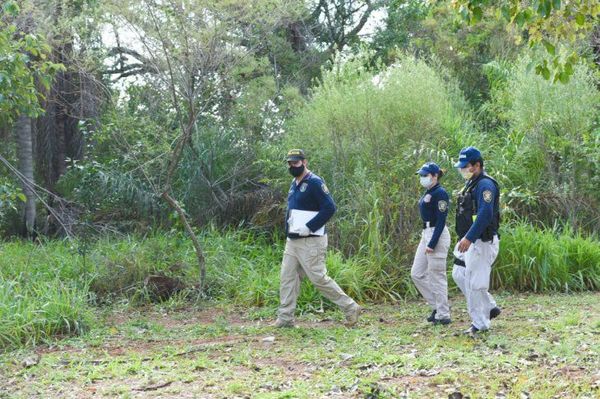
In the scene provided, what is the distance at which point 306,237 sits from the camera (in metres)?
8.44

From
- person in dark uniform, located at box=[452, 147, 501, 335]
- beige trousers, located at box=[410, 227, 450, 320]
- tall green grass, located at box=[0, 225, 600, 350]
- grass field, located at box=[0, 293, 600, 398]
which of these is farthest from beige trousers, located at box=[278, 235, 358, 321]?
person in dark uniform, located at box=[452, 147, 501, 335]

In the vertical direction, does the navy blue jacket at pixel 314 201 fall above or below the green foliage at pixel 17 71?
below

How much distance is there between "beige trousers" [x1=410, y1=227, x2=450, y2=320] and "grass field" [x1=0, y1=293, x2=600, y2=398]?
27 centimetres

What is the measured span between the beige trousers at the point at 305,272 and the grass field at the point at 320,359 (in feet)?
1.04

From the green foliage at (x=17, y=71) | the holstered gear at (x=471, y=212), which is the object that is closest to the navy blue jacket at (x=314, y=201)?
the holstered gear at (x=471, y=212)

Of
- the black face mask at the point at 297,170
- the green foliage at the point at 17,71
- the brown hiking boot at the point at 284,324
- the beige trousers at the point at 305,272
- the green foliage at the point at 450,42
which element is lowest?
the brown hiking boot at the point at 284,324

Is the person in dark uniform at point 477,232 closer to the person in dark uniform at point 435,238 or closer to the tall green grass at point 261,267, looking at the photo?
the person in dark uniform at point 435,238

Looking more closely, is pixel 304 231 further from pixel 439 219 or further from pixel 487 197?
pixel 487 197

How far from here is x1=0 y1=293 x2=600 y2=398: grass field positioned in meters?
5.95

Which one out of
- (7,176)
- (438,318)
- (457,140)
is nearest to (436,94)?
(457,140)

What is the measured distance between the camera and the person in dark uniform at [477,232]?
739 cm

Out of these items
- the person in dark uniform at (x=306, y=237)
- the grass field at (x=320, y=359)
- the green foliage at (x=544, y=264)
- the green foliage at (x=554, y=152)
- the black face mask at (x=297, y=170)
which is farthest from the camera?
the green foliage at (x=554, y=152)

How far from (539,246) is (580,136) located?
2506 millimetres

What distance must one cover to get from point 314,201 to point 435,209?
4.23ft
